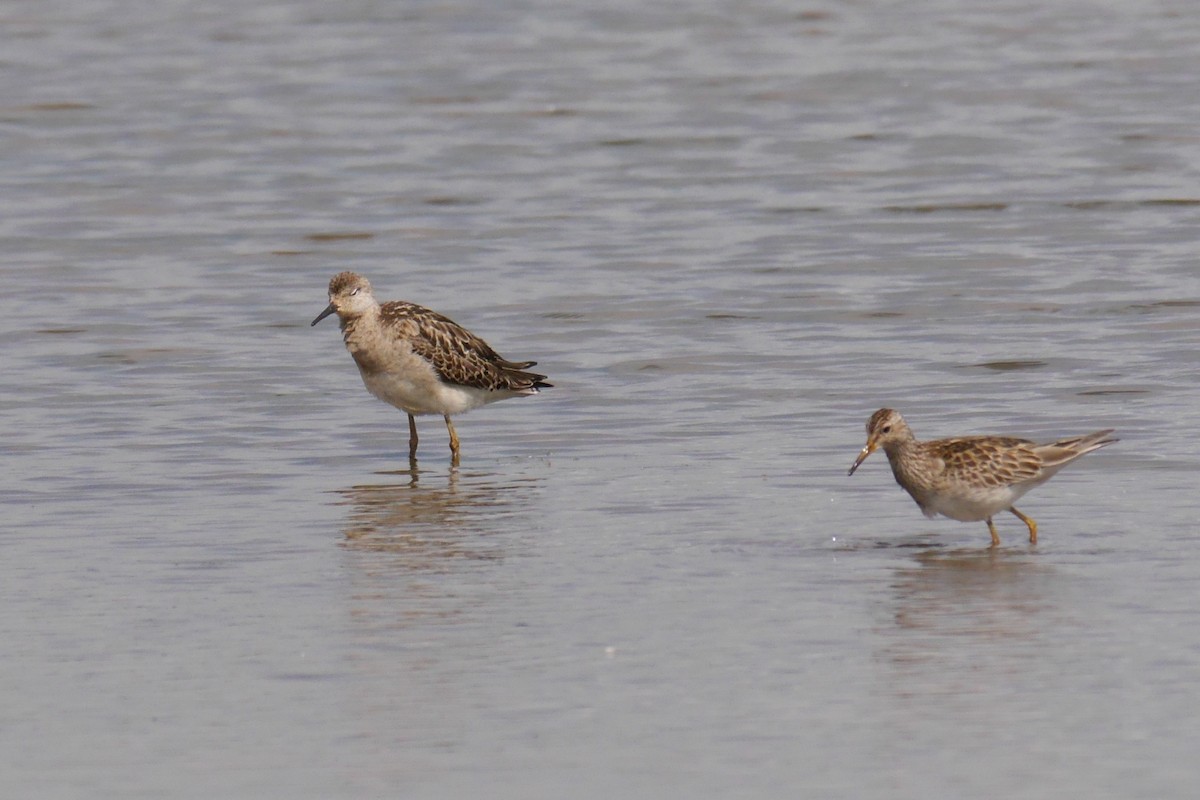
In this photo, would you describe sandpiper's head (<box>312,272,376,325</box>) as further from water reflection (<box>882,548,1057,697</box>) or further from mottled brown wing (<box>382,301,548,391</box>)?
water reflection (<box>882,548,1057,697</box>)

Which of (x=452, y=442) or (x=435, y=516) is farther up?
(x=435, y=516)

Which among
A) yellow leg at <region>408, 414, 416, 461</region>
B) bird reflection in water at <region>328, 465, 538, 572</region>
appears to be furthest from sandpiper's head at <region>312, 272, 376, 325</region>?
bird reflection in water at <region>328, 465, 538, 572</region>

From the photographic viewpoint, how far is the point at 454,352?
591 inches

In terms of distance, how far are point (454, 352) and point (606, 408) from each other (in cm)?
123

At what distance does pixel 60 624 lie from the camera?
375 inches

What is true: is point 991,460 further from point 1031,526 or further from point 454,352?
point 454,352

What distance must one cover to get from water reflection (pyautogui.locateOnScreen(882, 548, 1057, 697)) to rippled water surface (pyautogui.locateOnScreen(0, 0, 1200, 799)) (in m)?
0.03

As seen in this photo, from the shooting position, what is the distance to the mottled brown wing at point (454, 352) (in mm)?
14922

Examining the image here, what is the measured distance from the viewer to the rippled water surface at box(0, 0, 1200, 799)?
796 cm

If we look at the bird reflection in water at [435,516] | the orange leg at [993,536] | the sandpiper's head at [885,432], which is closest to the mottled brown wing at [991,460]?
the sandpiper's head at [885,432]

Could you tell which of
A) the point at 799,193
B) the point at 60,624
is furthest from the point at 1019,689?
the point at 799,193

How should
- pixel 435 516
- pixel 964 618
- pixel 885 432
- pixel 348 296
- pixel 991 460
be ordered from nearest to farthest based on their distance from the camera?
pixel 964 618
pixel 991 460
pixel 885 432
pixel 435 516
pixel 348 296

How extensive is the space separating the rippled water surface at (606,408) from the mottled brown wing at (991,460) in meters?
0.35

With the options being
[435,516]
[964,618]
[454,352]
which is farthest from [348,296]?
[964,618]
